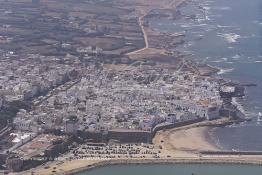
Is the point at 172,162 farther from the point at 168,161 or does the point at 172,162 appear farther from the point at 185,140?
the point at 185,140

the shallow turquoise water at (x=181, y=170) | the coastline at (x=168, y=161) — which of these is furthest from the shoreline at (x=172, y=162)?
the shallow turquoise water at (x=181, y=170)

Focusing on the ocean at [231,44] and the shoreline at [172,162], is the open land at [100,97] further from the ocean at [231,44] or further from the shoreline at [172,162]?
the ocean at [231,44]

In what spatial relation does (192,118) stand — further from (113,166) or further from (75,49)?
(75,49)

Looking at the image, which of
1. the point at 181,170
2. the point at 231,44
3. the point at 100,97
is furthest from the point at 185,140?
the point at 231,44

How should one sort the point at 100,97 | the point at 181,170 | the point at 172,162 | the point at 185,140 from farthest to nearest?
1. the point at 100,97
2. the point at 185,140
3. the point at 172,162
4. the point at 181,170

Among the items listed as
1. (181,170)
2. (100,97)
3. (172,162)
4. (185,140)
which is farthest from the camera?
(100,97)

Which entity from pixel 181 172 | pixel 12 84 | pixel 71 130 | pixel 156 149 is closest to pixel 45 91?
pixel 12 84

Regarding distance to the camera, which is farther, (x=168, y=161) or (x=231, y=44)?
(x=231, y=44)
